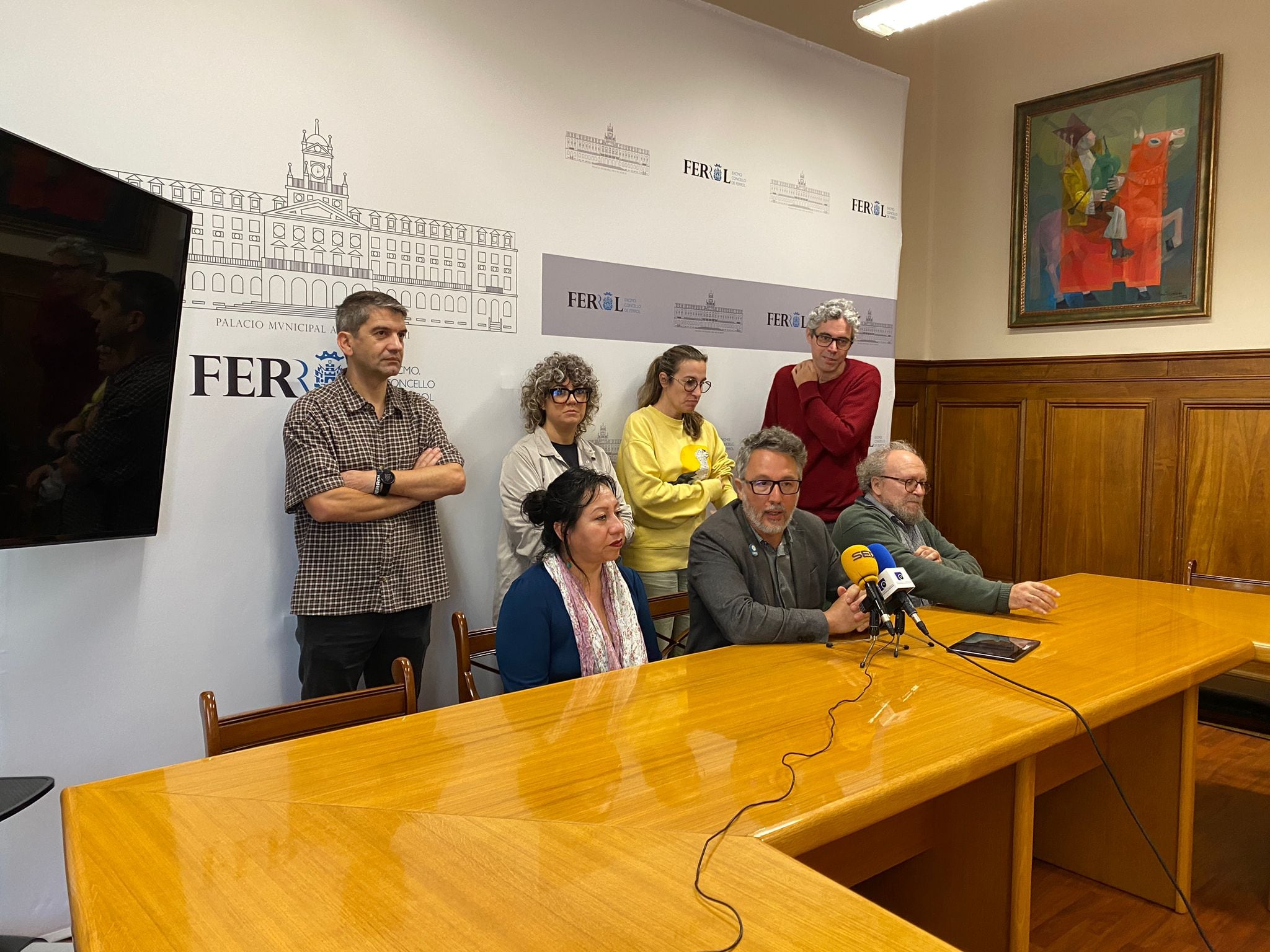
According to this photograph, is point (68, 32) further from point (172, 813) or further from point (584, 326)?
point (172, 813)

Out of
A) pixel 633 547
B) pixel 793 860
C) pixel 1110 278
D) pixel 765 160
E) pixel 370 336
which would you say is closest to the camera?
pixel 793 860

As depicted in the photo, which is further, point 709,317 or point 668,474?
point 709,317

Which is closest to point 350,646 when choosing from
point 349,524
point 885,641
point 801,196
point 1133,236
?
point 349,524

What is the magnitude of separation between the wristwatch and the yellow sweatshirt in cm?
111

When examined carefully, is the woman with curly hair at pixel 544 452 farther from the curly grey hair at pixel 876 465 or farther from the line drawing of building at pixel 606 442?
the curly grey hair at pixel 876 465

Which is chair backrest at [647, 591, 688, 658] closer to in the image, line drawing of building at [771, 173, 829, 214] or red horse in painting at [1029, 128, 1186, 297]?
line drawing of building at [771, 173, 829, 214]

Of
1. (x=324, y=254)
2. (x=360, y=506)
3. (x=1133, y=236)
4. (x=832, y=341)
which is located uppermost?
(x=1133, y=236)

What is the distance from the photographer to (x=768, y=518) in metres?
2.62

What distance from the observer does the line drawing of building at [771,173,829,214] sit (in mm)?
4566

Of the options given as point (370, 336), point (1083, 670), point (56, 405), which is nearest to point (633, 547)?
point (370, 336)

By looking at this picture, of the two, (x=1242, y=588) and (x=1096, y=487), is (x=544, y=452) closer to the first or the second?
(x=1242, y=588)

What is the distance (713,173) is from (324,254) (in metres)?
1.98

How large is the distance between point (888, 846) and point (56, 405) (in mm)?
2209

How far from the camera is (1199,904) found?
2.55 m
